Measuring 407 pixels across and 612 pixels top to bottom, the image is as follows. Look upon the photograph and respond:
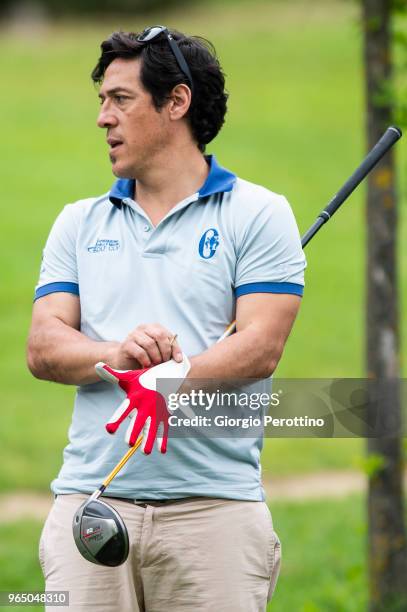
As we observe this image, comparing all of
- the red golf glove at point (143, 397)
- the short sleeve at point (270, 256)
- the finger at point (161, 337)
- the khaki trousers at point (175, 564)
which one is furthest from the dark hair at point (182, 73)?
the khaki trousers at point (175, 564)

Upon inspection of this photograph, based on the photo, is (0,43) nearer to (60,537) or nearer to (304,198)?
(304,198)

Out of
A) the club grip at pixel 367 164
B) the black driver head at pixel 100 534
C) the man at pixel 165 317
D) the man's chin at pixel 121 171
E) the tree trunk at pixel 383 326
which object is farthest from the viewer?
the tree trunk at pixel 383 326

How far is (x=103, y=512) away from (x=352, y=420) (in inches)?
45.9

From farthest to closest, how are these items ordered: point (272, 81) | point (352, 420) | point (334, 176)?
point (272, 81) → point (334, 176) → point (352, 420)

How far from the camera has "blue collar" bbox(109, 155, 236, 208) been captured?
12.3ft

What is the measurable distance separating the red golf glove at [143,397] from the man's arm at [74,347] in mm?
34

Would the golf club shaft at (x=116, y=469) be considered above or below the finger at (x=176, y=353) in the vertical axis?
below

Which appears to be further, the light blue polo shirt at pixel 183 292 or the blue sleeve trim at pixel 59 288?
the blue sleeve trim at pixel 59 288

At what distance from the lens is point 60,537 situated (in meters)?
3.64

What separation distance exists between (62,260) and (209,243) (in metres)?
0.48

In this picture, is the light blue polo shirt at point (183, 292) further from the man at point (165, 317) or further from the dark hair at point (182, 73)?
the dark hair at point (182, 73)

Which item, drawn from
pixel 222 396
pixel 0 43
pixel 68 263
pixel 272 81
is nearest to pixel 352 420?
pixel 222 396

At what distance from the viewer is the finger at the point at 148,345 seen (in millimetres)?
3465

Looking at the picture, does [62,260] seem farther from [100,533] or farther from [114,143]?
[100,533]
